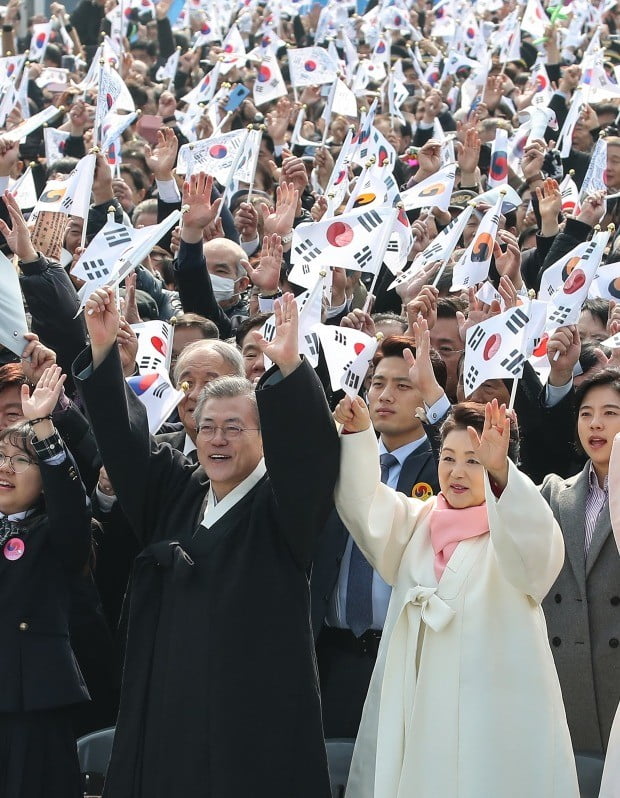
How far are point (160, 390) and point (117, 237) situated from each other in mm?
980

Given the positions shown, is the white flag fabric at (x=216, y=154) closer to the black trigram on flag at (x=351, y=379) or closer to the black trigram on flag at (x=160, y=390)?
the black trigram on flag at (x=160, y=390)

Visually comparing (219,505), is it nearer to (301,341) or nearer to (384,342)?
(301,341)

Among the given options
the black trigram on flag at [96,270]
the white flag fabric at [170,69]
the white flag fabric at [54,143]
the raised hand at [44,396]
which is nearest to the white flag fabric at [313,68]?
the white flag fabric at [170,69]

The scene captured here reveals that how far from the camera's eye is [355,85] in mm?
12633

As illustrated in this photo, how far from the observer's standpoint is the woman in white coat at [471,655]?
4.12 metres

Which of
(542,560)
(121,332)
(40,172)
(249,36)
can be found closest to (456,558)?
(542,560)

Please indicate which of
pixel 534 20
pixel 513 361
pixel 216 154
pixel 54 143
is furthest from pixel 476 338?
pixel 534 20

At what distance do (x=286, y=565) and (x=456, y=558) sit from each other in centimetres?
51

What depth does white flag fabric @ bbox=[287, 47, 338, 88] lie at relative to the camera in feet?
40.9

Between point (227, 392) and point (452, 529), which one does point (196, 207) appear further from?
point (452, 529)

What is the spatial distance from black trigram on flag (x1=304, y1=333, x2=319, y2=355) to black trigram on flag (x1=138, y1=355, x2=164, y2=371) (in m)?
0.92

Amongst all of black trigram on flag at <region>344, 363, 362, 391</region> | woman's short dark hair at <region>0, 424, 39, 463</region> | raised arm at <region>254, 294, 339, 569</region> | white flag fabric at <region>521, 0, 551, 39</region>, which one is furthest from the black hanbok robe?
white flag fabric at <region>521, 0, 551, 39</region>

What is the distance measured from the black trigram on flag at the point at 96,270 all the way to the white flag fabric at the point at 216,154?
8.40 feet

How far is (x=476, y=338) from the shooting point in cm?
550
